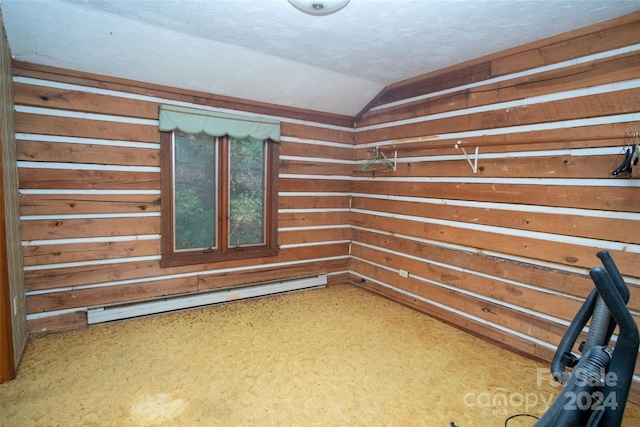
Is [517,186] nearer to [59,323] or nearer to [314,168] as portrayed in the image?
[314,168]

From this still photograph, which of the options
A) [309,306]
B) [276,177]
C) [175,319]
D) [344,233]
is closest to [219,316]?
[175,319]

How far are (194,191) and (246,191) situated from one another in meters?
0.65

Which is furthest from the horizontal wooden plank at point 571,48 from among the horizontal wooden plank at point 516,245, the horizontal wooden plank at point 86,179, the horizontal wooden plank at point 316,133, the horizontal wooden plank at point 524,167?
the horizontal wooden plank at point 86,179

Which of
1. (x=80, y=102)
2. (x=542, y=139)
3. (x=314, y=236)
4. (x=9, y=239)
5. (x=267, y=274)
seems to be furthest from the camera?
(x=314, y=236)

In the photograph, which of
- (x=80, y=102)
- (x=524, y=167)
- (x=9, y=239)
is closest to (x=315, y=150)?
(x=524, y=167)

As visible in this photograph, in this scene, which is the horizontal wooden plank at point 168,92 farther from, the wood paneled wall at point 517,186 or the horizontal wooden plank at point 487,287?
the horizontal wooden plank at point 487,287

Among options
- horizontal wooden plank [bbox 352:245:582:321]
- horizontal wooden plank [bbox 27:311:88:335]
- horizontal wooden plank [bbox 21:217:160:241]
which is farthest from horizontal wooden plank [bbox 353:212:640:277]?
horizontal wooden plank [bbox 27:311:88:335]

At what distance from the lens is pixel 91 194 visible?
335 centimetres

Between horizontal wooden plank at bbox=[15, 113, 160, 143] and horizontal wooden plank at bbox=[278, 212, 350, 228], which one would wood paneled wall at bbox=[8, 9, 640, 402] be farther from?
horizontal wooden plank at bbox=[278, 212, 350, 228]

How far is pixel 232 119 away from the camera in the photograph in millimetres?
3969

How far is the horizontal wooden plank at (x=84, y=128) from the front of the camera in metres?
A: 3.04

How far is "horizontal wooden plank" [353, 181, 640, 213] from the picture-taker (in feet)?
8.18

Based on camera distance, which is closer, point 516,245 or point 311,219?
point 516,245

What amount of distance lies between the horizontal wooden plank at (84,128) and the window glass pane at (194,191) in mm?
343
